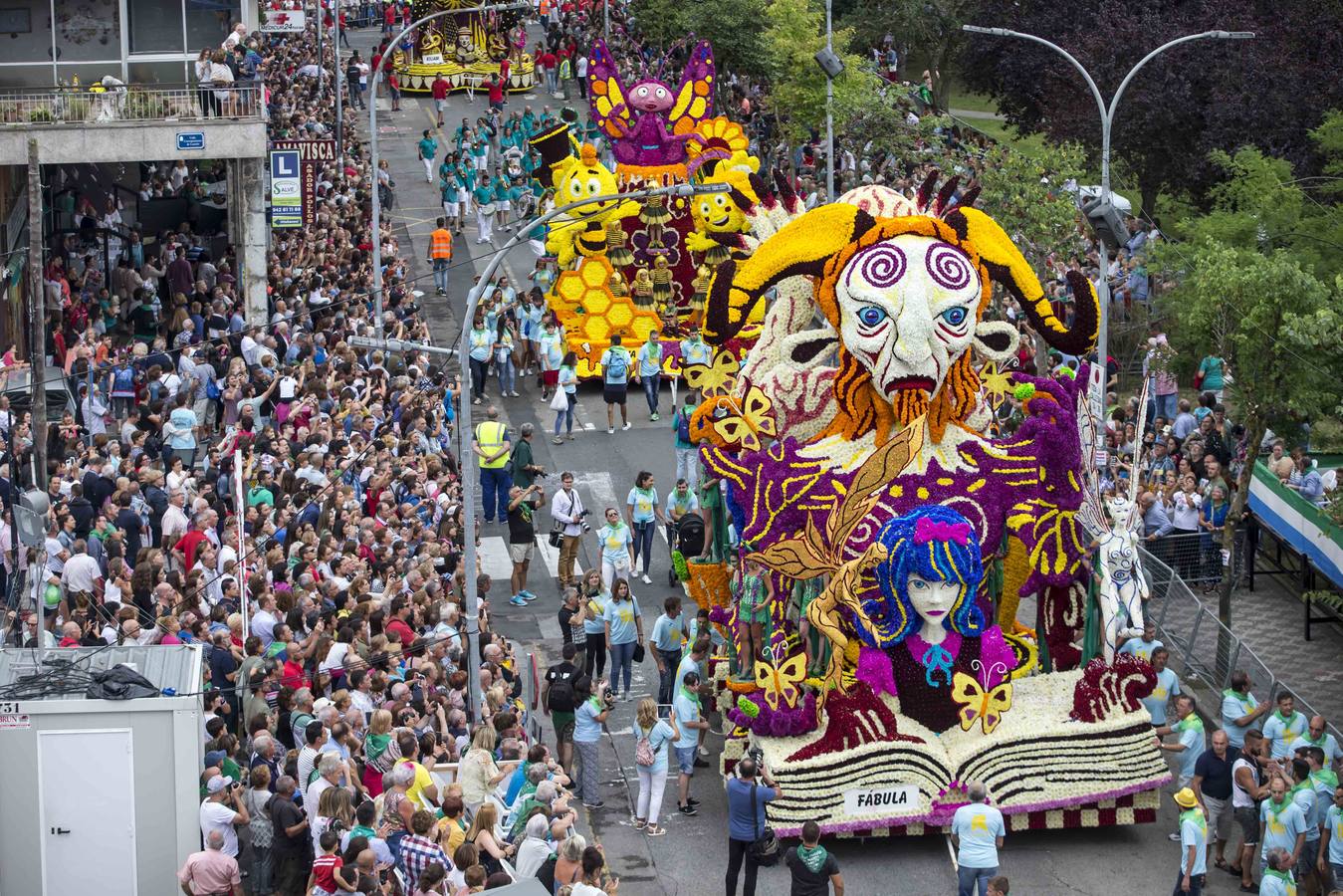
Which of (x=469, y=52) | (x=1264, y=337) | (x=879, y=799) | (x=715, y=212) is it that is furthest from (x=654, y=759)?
(x=469, y=52)

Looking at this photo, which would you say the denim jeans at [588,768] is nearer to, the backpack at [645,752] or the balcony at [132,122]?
the backpack at [645,752]

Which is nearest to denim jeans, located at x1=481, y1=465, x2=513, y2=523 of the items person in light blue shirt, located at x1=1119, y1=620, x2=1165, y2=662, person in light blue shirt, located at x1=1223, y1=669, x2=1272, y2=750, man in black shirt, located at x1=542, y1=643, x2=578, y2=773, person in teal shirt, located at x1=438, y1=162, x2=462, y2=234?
man in black shirt, located at x1=542, y1=643, x2=578, y2=773

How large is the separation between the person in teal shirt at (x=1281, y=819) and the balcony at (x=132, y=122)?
73.6 ft

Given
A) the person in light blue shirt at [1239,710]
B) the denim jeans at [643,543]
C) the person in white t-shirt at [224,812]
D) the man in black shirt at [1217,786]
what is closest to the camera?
the person in white t-shirt at [224,812]

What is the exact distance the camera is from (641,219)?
38.8 metres

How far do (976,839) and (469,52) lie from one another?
42.7 meters

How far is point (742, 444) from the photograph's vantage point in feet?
85.8

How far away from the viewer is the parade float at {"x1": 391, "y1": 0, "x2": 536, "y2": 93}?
2402 inches

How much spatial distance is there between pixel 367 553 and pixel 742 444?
4.18 metres

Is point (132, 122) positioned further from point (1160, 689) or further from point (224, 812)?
point (224, 812)

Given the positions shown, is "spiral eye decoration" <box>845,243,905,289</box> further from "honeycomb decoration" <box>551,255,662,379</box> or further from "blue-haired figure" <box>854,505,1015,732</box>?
"honeycomb decoration" <box>551,255,662,379</box>

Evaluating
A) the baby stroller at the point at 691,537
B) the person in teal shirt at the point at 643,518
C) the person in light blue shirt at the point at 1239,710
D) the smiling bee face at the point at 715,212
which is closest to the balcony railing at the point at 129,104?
the smiling bee face at the point at 715,212

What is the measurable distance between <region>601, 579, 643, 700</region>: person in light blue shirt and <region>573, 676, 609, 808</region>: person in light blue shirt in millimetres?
2175

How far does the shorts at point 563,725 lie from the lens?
2447 centimetres
